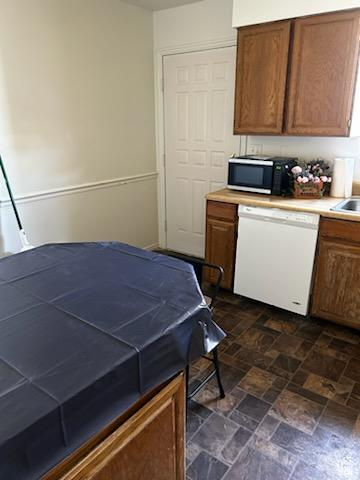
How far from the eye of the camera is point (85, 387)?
92cm

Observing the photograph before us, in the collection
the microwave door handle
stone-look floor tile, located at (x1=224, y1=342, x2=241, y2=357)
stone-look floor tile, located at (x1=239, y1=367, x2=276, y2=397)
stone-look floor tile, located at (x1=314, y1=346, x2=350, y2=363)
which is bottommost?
stone-look floor tile, located at (x1=239, y1=367, x2=276, y2=397)

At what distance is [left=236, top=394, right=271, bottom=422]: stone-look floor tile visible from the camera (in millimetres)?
1950

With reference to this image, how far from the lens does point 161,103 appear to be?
381cm

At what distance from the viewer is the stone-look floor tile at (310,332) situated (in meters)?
2.61

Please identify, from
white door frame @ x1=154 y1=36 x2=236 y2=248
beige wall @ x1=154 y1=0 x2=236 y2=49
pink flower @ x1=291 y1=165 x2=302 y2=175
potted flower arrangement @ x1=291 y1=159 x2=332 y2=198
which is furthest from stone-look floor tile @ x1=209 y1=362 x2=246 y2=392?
beige wall @ x1=154 y1=0 x2=236 y2=49

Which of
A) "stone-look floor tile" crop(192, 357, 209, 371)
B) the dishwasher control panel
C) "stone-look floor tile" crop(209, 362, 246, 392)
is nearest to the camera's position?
"stone-look floor tile" crop(209, 362, 246, 392)

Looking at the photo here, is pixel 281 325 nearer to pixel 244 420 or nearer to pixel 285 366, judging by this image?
pixel 285 366

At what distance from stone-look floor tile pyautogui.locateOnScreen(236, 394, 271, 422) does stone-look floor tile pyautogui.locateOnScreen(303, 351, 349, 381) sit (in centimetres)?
44

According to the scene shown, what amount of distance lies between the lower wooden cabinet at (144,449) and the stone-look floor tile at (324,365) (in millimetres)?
1257

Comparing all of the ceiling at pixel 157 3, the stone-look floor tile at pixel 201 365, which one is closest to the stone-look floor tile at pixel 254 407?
the stone-look floor tile at pixel 201 365

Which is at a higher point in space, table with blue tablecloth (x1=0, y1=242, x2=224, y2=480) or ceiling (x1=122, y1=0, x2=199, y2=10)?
ceiling (x1=122, y1=0, x2=199, y2=10)

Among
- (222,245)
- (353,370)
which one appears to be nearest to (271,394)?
(353,370)

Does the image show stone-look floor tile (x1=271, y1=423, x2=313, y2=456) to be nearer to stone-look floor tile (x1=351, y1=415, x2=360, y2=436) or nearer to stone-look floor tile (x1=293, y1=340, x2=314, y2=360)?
stone-look floor tile (x1=351, y1=415, x2=360, y2=436)

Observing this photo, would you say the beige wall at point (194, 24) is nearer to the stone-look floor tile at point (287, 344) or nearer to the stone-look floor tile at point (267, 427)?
the stone-look floor tile at point (287, 344)
